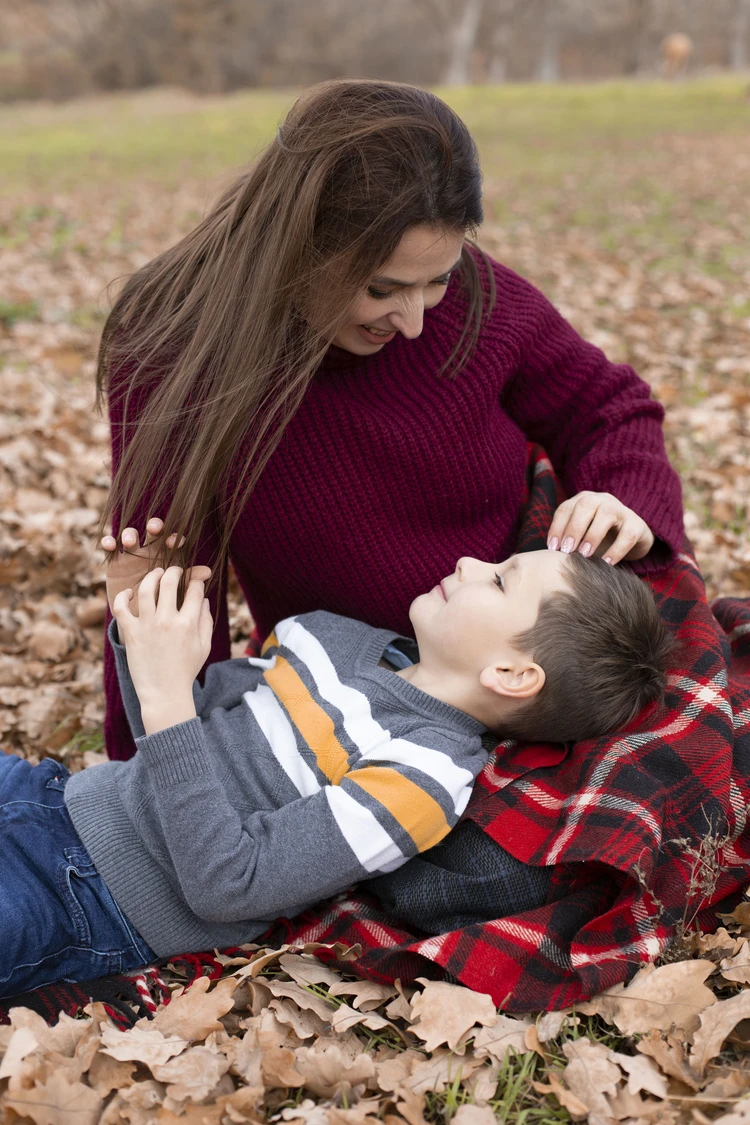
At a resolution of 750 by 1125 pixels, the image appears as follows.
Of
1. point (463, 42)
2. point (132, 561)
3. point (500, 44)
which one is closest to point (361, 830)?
point (132, 561)

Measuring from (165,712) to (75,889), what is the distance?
0.47 metres

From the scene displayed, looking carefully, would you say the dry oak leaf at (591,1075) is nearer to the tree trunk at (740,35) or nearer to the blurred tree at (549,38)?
the blurred tree at (549,38)

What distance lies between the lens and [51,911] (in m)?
2.06

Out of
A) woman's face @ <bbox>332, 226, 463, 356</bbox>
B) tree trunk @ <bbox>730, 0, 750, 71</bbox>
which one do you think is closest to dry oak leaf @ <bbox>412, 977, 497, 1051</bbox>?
woman's face @ <bbox>332, 226, 463, 356</bbox>

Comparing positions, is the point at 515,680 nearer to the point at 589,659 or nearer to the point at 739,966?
the point at 589,659

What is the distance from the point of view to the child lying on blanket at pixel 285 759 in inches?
78.7

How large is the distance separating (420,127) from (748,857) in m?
1.86

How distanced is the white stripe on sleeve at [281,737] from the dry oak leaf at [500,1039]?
2.05 ft

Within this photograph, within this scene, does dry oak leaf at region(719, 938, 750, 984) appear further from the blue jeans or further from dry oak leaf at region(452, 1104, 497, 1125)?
the blue jeans

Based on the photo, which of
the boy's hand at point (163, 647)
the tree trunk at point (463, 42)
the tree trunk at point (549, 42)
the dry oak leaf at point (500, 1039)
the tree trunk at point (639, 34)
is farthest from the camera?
the tree trunk at point (639, 34)

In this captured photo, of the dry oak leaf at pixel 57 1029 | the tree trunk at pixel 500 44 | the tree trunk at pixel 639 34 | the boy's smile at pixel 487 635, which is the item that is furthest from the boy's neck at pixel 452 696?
the tree trunk at pixel 639 34

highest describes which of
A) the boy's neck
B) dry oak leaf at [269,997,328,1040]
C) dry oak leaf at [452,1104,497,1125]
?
the boy's neck

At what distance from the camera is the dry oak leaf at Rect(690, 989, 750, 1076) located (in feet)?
5.92

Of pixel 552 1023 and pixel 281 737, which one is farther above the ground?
pixel 281 737
